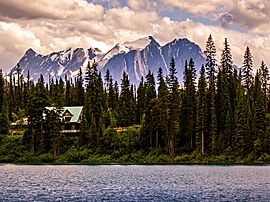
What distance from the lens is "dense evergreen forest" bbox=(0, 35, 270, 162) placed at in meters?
103

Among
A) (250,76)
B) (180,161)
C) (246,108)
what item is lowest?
(180,161)

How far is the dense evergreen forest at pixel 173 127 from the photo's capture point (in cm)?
10288

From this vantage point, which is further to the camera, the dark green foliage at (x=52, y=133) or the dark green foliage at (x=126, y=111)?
the dark green foliage at (x=126, y=111)

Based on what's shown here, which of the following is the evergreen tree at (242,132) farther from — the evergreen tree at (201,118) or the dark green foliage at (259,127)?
the evergreen tree at (201,118)

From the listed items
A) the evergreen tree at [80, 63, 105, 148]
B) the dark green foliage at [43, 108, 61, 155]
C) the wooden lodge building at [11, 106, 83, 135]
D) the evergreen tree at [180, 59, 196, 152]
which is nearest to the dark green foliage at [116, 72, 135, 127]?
the evergreen tree at [80, 63, 105, 148]

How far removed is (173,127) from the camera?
110 metres

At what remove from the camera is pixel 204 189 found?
155 ft

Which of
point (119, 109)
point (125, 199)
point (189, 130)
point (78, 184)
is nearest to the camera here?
point (125, 199)

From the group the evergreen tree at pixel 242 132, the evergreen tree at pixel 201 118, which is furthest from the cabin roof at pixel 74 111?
the evergreen tree at pixel 242 132

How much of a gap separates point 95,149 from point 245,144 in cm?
3395

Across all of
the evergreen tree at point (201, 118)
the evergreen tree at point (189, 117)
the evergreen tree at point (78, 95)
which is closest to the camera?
the evergreen tree at point (201, 118)

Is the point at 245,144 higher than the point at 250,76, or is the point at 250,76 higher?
the point at 250,76

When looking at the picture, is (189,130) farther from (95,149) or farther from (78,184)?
(78,184)

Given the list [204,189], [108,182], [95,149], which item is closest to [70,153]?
[95,149]
